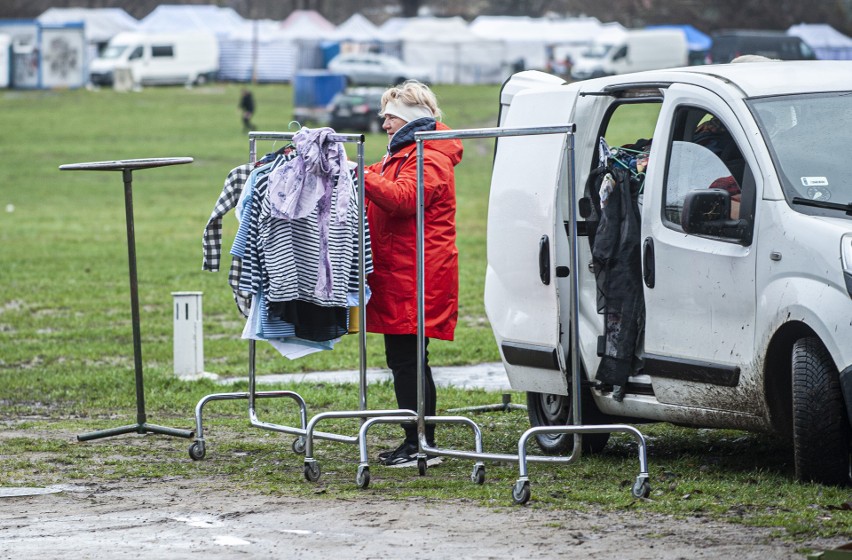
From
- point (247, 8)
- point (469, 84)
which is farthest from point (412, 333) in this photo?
point (247, 8)

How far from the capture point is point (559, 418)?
8352mm

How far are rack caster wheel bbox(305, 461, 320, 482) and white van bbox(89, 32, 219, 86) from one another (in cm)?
5730

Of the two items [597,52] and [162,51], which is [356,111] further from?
[597,52]

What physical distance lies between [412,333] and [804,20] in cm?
6764

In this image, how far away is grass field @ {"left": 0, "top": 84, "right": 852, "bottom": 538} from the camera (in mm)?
7004

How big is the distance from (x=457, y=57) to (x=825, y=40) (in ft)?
54.4

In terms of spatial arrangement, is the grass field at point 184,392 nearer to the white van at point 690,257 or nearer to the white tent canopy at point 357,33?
the white van at point 690,257

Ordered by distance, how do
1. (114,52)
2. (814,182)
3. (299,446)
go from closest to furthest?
(814,182) → (299,446) → (114,52)

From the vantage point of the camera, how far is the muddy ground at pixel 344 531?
18.9 ft

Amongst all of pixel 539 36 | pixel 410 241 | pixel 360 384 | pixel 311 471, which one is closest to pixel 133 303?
pixel 360 384

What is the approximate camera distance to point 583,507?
6.59 m

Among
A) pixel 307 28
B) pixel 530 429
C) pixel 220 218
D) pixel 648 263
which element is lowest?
pixel 530 429

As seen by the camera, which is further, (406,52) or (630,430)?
(406,52)

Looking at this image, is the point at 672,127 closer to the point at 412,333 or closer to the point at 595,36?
the point at 412,333
